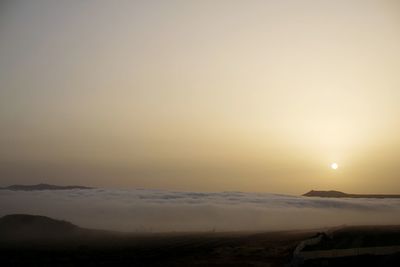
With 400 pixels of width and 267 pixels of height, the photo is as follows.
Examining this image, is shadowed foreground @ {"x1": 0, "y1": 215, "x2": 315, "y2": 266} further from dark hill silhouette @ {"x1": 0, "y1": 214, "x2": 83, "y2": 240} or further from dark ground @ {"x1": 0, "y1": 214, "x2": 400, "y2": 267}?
dark hill silhouette @ {"x1": 0, "y1": 214, "x2": 83, "y2": 240}

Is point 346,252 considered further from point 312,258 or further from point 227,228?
point 227,228

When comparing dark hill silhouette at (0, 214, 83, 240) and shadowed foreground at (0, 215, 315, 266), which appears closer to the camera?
shadowed foreground at (0, 215, 315, 266)

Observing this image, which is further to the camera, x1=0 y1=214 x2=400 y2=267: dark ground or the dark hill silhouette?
the dark hill silhouette

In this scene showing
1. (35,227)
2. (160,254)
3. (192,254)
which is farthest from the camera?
(35,227)

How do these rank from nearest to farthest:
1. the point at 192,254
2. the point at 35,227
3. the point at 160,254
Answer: the point at 192,254, the point at 160,254, the point at 35,227

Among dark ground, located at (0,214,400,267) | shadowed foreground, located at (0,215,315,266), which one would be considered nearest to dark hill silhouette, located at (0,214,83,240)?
shadowed foreground, located at (0,215,315,266)

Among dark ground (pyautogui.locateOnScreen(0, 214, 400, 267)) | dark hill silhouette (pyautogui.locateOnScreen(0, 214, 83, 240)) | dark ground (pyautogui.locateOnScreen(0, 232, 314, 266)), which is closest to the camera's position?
dark ground (pyautogui.locateOnScreen(0, 214, 400, 267))

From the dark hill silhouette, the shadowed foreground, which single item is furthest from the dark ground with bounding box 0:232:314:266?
the dark hill silhouette

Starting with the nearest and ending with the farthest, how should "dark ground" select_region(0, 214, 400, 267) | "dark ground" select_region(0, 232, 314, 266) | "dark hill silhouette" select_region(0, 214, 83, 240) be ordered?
"dark ground" select_region(0, 214, 400, 267) < "dark ground" select_region(0, 232, 314, 266) < "dark hill silhouette" select_region(0, 214, 83, 240)

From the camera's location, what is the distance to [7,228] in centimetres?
7744

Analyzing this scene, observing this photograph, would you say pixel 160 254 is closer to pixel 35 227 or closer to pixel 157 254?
pixel 157 254

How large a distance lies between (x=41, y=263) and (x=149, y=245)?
16.4 meters

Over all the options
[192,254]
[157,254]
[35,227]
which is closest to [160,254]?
[157,254]

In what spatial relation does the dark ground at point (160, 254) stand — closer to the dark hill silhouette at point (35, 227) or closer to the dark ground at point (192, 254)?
the dark ground at point (192, 254)
